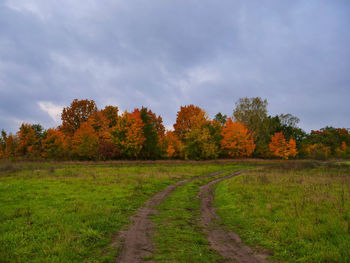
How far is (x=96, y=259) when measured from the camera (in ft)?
21.2

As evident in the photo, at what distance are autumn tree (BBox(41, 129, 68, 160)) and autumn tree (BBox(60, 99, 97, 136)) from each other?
11467mm

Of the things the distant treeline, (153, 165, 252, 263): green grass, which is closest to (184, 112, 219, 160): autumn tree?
the distant treeline

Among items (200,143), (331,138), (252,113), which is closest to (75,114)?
(200,143)

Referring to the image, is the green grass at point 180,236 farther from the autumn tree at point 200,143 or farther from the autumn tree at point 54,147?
the autumn tree at point 54,147

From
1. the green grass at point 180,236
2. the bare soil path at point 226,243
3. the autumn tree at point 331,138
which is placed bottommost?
the bare soil path at point 226,243

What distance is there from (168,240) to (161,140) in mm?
52650

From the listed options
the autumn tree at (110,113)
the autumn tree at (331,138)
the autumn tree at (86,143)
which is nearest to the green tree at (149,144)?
the autumn tree at (86,143)

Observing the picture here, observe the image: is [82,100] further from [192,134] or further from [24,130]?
[192,134]

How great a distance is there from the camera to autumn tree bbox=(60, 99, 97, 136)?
65812 mm

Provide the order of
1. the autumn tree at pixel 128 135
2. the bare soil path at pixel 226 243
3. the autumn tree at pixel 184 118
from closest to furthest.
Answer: the bare soil path at pixel 226 243, the autumn tree at pixel 128 135, the autumn tree at pixel 184 118

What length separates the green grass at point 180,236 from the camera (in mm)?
6552

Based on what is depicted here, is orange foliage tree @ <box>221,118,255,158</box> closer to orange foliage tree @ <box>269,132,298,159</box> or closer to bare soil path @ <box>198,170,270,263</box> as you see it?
orange foliage tree @ <box>269,132,298,159</box>

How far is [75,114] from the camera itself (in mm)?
66750

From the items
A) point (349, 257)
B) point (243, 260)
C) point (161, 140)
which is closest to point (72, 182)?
point (243, 260)
